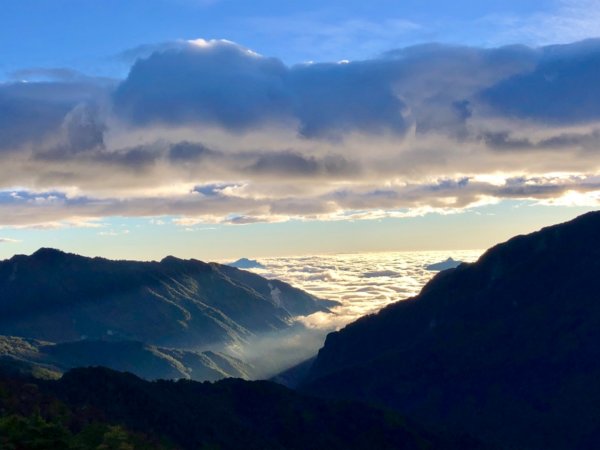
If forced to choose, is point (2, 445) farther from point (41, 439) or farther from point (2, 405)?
point (2, 405)

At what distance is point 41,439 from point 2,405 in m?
82.0

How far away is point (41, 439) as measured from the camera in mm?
123875

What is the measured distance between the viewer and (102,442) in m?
159

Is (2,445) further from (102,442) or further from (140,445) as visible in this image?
(140,445)

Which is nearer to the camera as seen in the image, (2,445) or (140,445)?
(2,445)

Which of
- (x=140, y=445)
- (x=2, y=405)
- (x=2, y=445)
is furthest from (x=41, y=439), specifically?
(x=2, y=405)

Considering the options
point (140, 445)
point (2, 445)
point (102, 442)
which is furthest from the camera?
point (140, 445)

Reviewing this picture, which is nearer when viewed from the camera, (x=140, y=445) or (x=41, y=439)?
(x=41, y=439)

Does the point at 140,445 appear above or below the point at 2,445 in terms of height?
below

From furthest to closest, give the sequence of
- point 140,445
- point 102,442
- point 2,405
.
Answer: point 2,405
point 140,445
point 102,442

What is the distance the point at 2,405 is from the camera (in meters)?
198

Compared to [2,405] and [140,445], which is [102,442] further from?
[2,405]

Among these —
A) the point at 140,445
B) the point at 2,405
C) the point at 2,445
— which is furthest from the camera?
the point at 2,405

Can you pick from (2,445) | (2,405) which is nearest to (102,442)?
(2,445)
